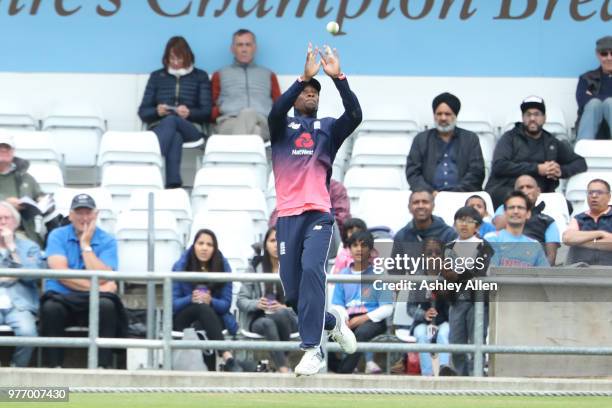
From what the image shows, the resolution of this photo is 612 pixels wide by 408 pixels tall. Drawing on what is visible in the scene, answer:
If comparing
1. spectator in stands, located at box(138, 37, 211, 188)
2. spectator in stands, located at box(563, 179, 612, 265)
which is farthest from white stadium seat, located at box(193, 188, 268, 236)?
spectator in stands, located at box(563, 179, 612, 265)

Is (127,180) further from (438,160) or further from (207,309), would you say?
(207,309)

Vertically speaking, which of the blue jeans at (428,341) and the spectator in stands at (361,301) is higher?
the spectator in stands at (361,301)

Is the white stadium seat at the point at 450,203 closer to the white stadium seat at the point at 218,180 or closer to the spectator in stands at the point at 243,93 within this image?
the white stadium seat at the point at 218,180

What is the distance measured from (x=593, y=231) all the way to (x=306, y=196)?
399 cm

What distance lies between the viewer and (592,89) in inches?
701

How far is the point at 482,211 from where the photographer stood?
15.4m

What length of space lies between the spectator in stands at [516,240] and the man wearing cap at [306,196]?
2.79 metres

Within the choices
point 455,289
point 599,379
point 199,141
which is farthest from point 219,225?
point 599,379

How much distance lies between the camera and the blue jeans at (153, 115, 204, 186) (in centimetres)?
1767

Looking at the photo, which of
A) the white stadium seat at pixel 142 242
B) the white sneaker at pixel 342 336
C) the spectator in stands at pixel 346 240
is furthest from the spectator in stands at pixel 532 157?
the white sneaker at pixel 342 336

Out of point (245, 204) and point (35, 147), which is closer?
point (245, 204)

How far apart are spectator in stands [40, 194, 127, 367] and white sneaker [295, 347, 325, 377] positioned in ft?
9.03

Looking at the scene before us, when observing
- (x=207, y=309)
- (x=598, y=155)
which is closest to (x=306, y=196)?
(x=207, y=309)

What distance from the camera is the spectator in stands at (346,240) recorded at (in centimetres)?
1456
